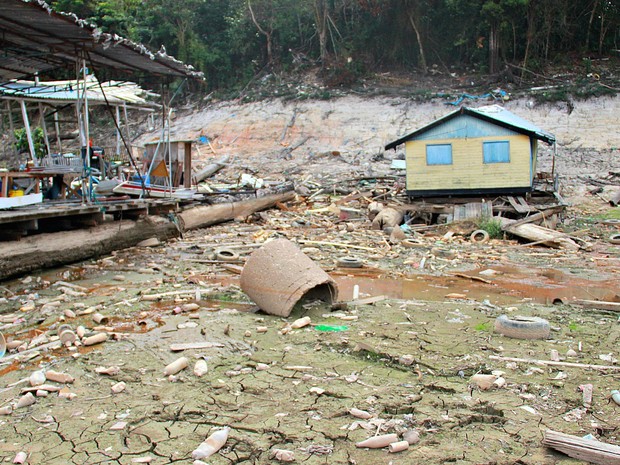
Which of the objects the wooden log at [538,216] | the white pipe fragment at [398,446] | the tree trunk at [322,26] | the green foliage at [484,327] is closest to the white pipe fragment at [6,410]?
the white pipe fragment at [398,446]

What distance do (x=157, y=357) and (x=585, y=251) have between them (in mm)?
12018

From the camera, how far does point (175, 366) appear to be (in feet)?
18.2

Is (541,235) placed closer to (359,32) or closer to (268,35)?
(359,32)

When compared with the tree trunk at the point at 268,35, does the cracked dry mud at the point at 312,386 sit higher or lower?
lower

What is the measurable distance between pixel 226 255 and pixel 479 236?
7.65 metres

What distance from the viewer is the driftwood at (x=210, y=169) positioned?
24797 mm

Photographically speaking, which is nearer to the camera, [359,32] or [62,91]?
[62,91]

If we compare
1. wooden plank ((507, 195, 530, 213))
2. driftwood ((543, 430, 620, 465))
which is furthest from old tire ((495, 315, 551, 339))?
wooden plank ((507, 195, 530, 213))

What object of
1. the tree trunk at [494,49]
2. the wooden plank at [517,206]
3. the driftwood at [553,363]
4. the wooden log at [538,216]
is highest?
the tree trunk at [494,49]

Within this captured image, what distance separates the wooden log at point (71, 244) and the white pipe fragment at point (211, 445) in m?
7.11

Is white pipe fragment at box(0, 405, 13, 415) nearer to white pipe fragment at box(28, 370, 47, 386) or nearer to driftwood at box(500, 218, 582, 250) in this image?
white pipe fragment at box(28, 370, 47, 386)

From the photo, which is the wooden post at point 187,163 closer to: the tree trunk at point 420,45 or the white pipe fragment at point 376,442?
the white pipe fragment at point 376,442

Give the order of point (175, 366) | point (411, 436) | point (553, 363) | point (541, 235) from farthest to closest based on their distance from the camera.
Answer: point (541, 235)
point (553, 363)
point (175, 366)
point (411, 436)

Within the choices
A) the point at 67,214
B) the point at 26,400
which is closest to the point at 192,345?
the point at 26,400
